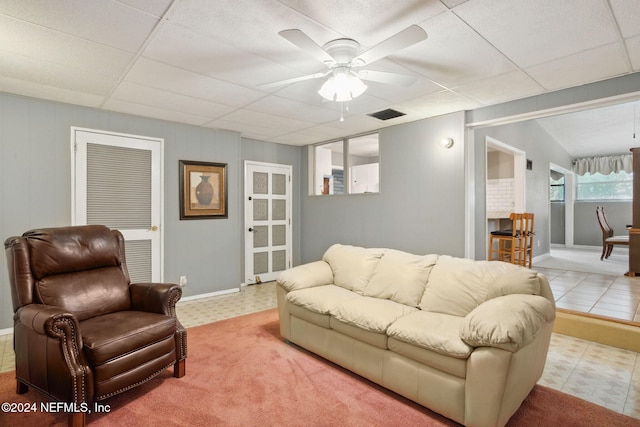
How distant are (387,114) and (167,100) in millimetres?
2491

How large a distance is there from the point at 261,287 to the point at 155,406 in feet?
10.6

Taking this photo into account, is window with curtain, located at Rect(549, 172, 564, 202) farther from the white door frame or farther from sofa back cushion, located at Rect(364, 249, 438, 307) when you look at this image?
sofa back cushion, located at Rect(364, 249, 438, 307)

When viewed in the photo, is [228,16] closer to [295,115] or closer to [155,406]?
[295,115]

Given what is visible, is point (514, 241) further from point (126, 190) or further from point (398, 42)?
point (126, 190)

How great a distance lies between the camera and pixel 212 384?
7.79 ft

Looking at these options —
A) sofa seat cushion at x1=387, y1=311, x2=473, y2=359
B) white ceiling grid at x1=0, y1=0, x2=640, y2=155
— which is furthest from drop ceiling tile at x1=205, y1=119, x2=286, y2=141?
sofa seat cushion at x1=387, y1=311, x2=473, y2=359

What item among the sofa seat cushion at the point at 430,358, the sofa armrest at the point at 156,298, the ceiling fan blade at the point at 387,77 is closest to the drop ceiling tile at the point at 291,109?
the ceiling fan blade at the point at 387,77

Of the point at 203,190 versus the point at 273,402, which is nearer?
the point at 273,402

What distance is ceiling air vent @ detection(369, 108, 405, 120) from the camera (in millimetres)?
3867

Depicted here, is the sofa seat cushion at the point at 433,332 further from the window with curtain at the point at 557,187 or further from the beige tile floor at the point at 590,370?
the window with curtain at the point at 557,187

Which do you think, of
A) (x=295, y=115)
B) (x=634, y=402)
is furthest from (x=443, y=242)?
(x=295, y=115)

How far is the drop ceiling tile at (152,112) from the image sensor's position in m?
3.60

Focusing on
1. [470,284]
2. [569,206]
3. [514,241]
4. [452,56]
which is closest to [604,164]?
[569,206]

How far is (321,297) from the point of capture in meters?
2.80
